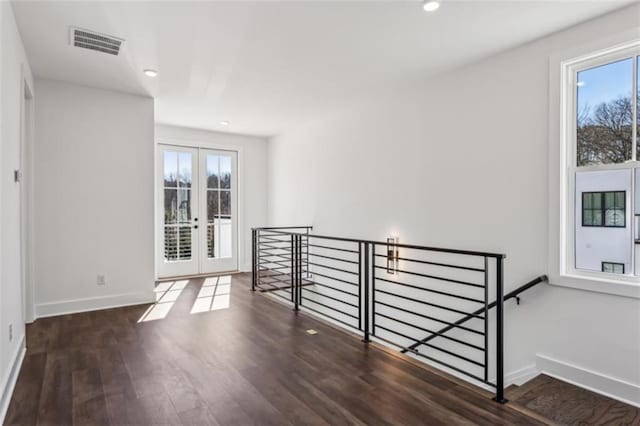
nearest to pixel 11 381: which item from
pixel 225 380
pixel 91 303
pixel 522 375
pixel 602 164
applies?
pixel 225 380

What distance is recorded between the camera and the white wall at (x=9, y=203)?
87.8 inches

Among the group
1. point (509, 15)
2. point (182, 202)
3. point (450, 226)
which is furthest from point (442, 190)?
point (182, 202)

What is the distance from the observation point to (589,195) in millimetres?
2840

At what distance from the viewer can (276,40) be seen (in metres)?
3.04

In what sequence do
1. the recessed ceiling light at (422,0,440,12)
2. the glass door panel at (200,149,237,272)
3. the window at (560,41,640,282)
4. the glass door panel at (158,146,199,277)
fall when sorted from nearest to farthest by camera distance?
the recessed ceiling light at (422,0,440,12) < the window at (560,41,640,282) < the glass door panel at (158,146,199,277) < the glass door panel at (200,149,237,272)

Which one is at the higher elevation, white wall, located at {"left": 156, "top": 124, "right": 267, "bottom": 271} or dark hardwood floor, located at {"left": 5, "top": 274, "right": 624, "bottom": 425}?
white wall, located at {"left": 156, "top": 124, "right": 267, "bottom": 271}

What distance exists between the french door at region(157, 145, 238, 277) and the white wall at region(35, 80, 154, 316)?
65.2 inches

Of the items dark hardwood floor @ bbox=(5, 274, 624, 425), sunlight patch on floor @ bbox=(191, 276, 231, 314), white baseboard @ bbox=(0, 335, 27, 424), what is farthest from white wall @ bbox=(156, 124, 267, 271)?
white baseboard @ bbox=(0, 335, 27, 424)

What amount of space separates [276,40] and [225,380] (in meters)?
2.75

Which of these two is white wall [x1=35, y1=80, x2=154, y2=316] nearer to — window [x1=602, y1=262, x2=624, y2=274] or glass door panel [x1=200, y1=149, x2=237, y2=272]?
glass door panel [x1=200, y1=149, x2=237, y2=272]

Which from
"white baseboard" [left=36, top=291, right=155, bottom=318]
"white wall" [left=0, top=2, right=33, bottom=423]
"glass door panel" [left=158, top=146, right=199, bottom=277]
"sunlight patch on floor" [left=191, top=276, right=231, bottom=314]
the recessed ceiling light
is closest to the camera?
"white wall" [left=0, top=2, right=33, bottom=423]

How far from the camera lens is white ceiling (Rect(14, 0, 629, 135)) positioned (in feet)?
8.43

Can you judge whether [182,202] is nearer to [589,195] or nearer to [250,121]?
[250,121]

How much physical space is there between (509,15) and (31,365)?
14.9 ft
